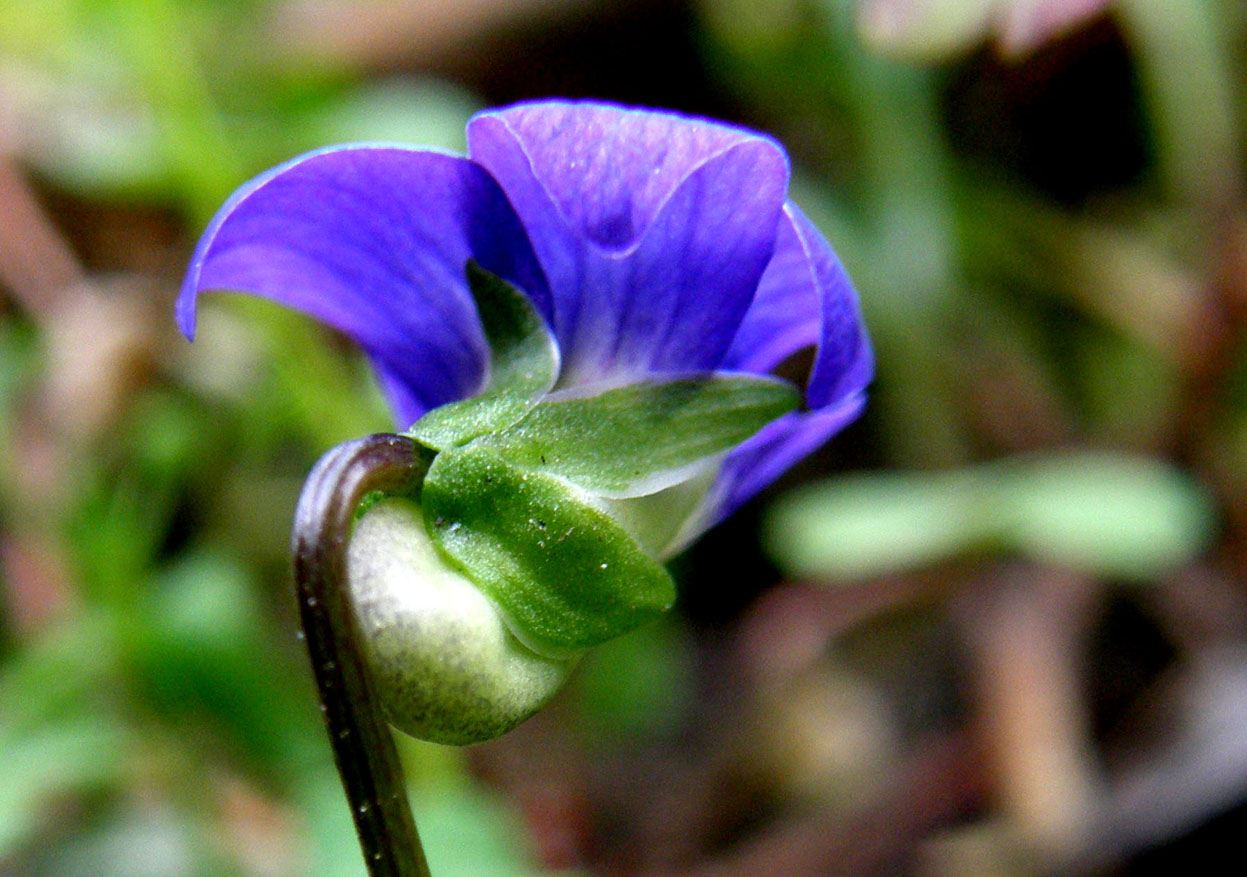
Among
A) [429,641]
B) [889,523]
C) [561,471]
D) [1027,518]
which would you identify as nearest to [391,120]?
[889,523]

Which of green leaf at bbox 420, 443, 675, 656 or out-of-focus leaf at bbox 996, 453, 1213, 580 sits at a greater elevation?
out-of-focus leaf at bbox 996, 453, 1213, 580

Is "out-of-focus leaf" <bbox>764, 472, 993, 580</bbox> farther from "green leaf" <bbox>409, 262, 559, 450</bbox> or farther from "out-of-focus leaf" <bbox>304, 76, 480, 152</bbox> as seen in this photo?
"green leaf" <bbox>409, 262, 559, 450</bbox>

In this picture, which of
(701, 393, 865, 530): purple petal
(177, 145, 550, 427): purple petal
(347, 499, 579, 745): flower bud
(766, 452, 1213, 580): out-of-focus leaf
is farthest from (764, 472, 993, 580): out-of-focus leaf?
(347, 499, 579, 745): flower bud

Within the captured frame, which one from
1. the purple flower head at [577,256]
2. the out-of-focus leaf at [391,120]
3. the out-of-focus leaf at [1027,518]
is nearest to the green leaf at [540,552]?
the purple flower head at [577,256]

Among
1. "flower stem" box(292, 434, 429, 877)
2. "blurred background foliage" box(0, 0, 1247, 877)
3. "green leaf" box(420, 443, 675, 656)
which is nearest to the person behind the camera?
"flower stem" box(292, 434, 429, 877)

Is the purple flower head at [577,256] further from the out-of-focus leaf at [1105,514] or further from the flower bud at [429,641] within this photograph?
the out-of-focus leaf at [1105,514]

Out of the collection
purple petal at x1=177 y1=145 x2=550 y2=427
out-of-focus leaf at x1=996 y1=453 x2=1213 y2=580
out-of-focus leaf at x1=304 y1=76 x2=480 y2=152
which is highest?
out-of-focus leaf at x1=304 y1=76 x2=480 y2=152
